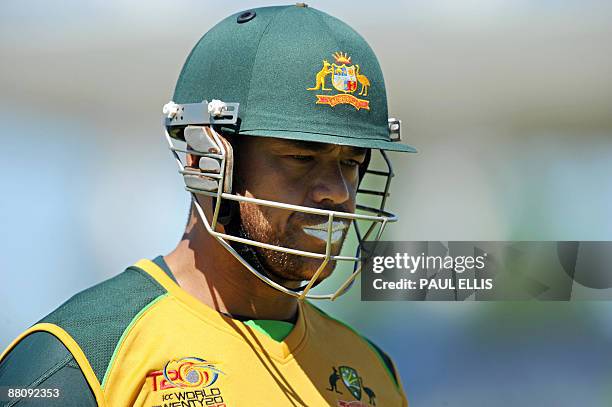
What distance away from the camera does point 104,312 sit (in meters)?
1.94

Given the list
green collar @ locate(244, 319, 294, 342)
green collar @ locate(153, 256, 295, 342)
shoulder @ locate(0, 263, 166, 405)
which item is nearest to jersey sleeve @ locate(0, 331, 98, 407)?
shoulder @ locate(0, 263, 166, 405)

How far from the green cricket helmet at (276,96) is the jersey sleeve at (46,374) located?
0.43 metres

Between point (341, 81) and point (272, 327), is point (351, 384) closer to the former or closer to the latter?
point (272, 327)

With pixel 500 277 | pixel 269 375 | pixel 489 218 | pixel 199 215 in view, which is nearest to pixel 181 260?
pixel 199 215

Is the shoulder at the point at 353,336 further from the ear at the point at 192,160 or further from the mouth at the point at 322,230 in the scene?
the ear at the point at 192,160

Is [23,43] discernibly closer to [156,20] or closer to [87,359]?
[156,20]

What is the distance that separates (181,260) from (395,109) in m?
4.73

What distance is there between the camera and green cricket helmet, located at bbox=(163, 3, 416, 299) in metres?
2.03

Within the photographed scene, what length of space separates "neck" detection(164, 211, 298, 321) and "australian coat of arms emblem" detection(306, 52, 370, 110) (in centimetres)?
44

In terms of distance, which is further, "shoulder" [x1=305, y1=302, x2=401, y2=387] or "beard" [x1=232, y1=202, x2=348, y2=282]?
"shoulder" [x1=305, y1=302, x2=401, y2=387]

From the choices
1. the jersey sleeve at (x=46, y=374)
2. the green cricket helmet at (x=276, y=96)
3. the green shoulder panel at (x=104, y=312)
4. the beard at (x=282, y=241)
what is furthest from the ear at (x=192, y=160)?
the jersey sleeve at (x=46, y=374)
